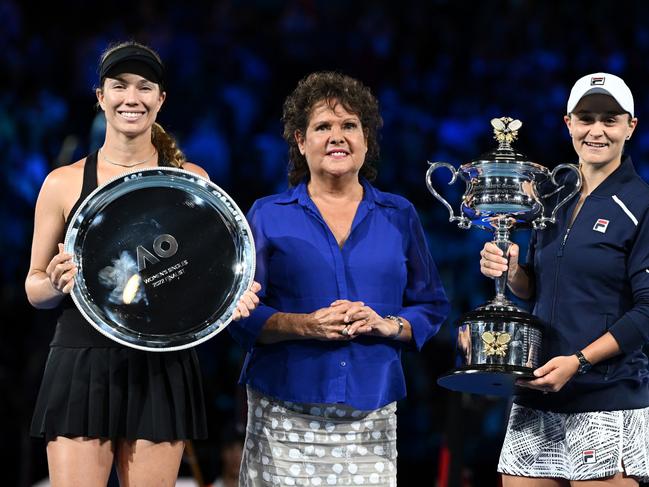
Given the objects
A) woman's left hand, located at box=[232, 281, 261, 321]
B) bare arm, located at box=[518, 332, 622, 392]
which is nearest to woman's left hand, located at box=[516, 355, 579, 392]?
bare arm, located at box=[518, 332, 622, 392]

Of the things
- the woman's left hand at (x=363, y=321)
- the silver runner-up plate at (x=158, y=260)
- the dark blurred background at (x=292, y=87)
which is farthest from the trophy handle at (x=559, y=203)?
the dark blurred background at (x=292, y=87)

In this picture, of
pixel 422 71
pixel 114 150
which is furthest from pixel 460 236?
pixel 114 150

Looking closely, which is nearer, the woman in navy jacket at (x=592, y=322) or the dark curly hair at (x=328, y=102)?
the woman in navy jacket at (x=592, y=322)

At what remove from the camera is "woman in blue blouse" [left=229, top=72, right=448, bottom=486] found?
2.54 meters

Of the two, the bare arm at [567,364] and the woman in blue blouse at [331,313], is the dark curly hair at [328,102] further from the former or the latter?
the bare arm at [567,364]

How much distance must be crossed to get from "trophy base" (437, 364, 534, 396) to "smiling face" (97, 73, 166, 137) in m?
0.91

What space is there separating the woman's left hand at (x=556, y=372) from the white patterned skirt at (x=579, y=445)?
120 millimetres

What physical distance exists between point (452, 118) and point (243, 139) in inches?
38.5

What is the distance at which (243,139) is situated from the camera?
16.3 feet

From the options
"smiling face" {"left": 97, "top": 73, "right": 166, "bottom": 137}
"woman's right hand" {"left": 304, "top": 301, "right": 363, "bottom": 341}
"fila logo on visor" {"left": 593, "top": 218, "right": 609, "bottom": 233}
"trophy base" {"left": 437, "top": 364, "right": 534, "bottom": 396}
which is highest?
"smiling face" {"left": 97, "top": 73, "right": 166, "bottom": 137}

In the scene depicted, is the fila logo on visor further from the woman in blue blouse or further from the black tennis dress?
the black tennis dress

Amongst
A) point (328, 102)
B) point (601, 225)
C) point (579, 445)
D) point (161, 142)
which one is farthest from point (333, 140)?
point (579, 445)

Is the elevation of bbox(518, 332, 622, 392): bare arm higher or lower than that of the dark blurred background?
lower

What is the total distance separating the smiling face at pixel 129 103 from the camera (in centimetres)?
242
